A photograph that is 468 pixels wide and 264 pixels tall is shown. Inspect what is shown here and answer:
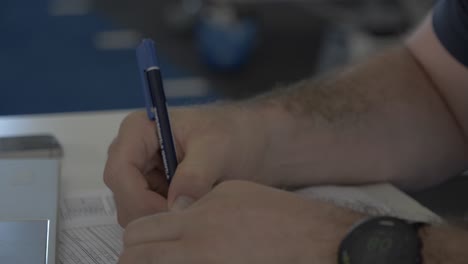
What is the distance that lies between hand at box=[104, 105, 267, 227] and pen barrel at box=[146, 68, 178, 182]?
Answer: 0.05ft

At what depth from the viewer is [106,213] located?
0.72 m

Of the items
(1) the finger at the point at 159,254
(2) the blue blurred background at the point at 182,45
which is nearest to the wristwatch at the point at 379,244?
(1) the finger at the point at 159,254

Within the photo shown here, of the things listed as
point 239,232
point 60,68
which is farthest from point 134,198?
point 60,68

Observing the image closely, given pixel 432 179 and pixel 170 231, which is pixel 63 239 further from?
pixel 432 179

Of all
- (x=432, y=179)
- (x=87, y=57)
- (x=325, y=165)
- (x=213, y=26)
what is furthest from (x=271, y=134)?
(x=87, y=57)

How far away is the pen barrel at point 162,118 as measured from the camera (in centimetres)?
66

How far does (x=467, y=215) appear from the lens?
752 mm

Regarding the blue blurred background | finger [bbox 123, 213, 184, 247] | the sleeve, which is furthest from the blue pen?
the blue blurred background

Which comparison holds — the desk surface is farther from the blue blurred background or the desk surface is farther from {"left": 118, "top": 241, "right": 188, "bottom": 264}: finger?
the blue blurred background

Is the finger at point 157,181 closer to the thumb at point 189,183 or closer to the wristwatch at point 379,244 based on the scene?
the thumb at point 189,183

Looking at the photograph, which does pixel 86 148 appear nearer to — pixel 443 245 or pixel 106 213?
pixel 106 213

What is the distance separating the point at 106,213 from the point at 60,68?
6.91 ft

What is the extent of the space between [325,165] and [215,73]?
6.55ft

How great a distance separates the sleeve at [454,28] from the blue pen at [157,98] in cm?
41
